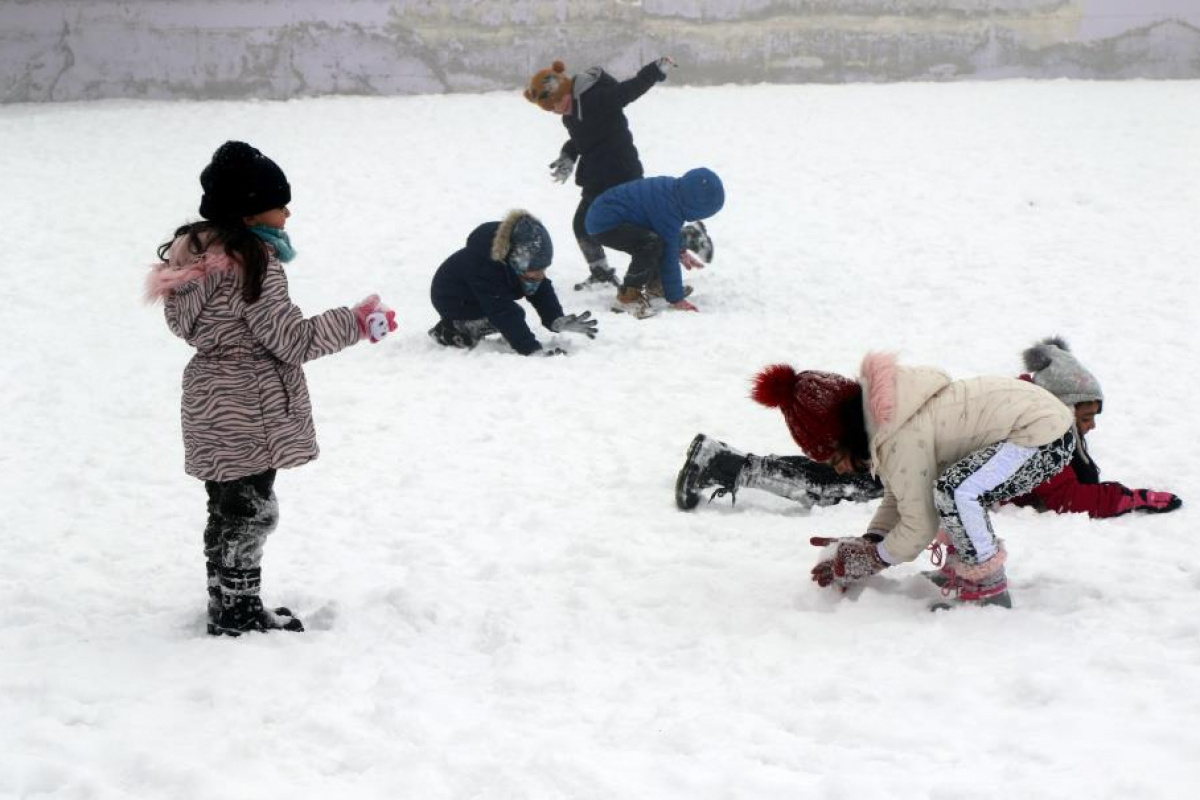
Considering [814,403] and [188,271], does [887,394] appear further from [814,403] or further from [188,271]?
[188,271]

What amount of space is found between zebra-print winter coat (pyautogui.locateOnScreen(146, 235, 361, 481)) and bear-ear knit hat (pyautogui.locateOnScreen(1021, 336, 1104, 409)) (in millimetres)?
2578

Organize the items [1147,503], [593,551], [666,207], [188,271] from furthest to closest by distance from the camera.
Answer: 1. [666,207]
2. [1147,503]
3. [593,551]
4. [188,271]

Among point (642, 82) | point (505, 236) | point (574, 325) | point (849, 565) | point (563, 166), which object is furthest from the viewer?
point (563, 166)

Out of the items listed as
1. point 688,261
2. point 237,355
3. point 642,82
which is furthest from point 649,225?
point 237,355

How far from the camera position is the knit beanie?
7301 millimetres

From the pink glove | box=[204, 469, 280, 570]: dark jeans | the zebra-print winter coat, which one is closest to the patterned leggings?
the pink glove

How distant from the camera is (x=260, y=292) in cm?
330

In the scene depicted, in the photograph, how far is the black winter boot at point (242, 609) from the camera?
3.54 meters

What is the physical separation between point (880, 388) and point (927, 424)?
0.64ft

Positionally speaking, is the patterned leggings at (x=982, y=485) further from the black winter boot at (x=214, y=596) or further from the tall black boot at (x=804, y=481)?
the black winter boot at (x=214, y=596)

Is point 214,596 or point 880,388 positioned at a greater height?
point 880,388

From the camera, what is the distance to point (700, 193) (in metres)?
7.33

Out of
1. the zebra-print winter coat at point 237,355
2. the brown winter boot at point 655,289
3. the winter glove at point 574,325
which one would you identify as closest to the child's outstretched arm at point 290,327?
the zebra-print winter coat at point 237,355

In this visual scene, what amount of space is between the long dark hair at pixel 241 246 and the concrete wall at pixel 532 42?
12.3 metres
